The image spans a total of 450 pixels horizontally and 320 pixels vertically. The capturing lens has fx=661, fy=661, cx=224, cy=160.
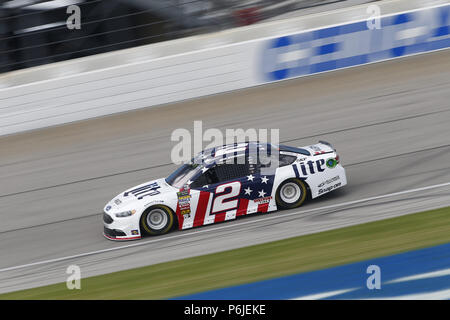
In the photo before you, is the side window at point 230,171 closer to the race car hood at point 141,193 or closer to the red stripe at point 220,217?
the red stripe at point 220,217

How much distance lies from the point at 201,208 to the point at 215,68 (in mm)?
6692

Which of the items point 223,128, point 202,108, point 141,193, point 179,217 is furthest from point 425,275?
point 202,108

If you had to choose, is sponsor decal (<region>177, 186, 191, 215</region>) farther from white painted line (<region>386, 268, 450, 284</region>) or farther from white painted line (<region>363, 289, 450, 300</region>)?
white painted line (<region>363, 289, 450, 300</region>)

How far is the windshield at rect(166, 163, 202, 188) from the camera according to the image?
10109mm

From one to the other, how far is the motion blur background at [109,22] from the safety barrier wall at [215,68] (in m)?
0.66

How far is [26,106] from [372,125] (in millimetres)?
7893

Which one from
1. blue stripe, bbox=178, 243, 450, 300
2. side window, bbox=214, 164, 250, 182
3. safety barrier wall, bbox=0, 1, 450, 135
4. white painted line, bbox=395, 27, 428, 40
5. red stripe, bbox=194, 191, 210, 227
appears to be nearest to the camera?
blue stripe, bbox=178, 243, 450, 300

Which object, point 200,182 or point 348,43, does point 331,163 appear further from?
point 348,43

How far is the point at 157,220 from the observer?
33.0ft

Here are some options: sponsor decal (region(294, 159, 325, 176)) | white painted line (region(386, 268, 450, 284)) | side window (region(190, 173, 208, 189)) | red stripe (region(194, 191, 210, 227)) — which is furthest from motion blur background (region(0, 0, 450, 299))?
white painted line (region(386, 268, 450, 284))

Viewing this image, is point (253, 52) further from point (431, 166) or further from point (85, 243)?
point (85, 243)

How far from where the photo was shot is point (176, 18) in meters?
16.6

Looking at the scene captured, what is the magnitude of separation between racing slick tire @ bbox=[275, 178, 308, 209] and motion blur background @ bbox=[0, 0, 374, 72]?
7316 millimetres

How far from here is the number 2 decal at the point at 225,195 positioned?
995 cm
